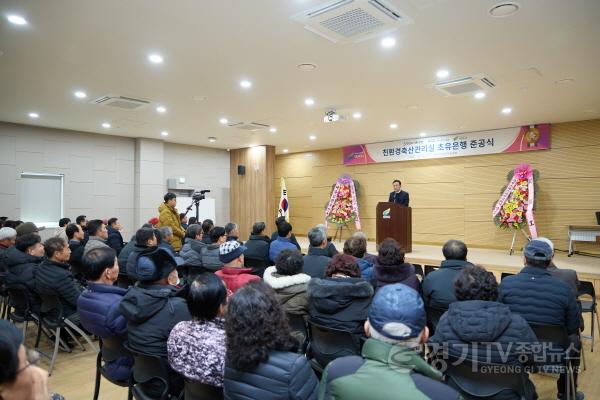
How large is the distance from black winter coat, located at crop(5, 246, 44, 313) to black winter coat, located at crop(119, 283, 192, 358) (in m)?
2.29

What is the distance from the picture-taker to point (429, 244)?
34.8 feet

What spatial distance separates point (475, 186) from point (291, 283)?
8616 millimetres

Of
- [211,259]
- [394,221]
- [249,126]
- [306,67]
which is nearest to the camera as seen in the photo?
[211,259]

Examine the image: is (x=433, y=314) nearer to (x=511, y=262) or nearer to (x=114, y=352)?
(x=114, y=352)

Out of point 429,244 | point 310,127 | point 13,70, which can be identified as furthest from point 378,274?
point 429,244

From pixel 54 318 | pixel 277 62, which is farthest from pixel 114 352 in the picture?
pixel 277 62

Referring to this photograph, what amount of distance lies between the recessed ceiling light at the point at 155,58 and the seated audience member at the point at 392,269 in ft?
12.2

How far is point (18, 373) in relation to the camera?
1.04 metres

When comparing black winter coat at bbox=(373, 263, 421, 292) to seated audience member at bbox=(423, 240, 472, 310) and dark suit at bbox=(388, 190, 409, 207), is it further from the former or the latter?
dark suit at bbox=(388, 190, 409, 207)

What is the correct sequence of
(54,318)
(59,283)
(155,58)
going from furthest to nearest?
(155,58) → (54,318) → (59,283)

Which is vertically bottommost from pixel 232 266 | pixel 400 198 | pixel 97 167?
pixel 232 266

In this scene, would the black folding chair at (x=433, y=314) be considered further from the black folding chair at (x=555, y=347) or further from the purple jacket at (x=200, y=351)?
the purple jacket at (x=200, y=351)

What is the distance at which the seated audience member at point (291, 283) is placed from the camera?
264 cm

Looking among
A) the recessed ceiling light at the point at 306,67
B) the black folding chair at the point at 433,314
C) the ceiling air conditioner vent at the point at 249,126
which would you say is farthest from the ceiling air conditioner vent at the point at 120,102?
the black folding chair at the point at 433,314
